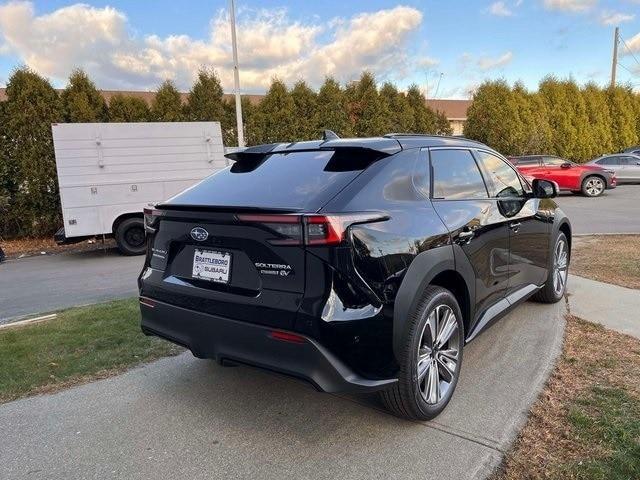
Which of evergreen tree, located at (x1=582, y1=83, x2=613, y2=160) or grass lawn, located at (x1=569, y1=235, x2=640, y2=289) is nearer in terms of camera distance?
grass lawn, located at (x1=569, y1=235, x2=640, y2=289)

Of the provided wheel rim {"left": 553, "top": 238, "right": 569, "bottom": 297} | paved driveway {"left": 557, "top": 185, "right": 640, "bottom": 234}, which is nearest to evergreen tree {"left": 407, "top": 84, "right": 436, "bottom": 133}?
paved driveway {"left": 557, "top": 185, "right": 640, "bottom": 234}

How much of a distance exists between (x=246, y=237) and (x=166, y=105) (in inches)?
532

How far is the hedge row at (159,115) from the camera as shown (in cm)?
1241

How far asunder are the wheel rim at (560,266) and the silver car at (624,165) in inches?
755

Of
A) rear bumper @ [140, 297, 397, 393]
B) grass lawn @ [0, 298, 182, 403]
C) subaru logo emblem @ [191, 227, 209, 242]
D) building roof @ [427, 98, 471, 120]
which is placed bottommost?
grass lawn @ [0, 298, 182, 403]

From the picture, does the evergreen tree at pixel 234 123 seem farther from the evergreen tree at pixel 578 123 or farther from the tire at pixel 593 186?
the evergreen tree at pixel 578 123

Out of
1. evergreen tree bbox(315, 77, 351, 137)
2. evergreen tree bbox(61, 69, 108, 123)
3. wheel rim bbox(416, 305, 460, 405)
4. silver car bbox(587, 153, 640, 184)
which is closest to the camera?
wheel rim bbox(416, 305, 460, 405)

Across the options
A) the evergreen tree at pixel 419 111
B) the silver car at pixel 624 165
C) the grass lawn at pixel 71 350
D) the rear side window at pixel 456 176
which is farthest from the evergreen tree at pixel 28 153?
the silver car at pixel 624 165

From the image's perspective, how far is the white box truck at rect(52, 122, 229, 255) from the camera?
10.3m

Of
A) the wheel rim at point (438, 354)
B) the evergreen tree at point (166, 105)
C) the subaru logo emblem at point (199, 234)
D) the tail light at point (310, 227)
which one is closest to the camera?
the tail light at point (310, 227)

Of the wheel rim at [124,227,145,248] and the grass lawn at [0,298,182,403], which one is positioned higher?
the wheel rim at [124,227,145,248]

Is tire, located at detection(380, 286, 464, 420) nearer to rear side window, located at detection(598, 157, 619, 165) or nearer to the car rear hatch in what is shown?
the car rear hatch

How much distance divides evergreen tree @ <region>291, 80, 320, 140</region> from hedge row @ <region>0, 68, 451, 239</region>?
0.03 meters

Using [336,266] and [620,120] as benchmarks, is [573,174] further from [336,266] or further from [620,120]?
[336,266]
